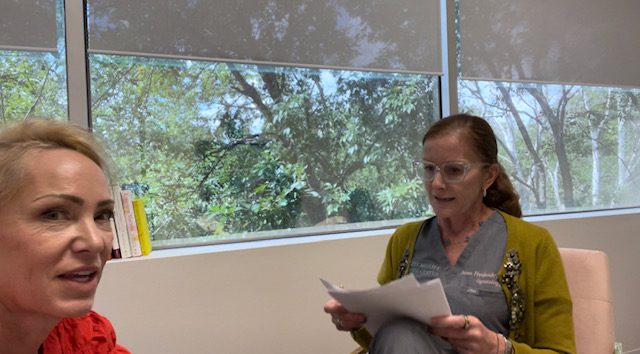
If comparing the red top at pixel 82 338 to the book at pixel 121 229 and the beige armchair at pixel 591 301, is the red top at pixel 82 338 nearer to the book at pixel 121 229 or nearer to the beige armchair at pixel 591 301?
the beige armchair at pixel 591 301

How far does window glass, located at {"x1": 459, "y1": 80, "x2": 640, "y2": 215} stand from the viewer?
3.38m

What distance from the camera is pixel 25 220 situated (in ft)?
2.77

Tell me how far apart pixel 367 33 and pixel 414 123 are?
621mm

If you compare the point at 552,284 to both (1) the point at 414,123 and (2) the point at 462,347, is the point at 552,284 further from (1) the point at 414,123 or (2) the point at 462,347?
(1) the point at 414,123

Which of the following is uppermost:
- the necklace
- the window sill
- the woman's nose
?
the woman's nose

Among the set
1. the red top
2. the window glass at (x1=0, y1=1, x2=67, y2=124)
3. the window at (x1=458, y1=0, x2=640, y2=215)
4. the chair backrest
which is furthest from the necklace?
the window glass at (x1=0, y1=1, x2=67, y2=124)

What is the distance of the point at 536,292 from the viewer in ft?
5.14

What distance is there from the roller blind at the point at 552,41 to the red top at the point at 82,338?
2.47m

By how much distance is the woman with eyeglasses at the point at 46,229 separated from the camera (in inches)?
33.2

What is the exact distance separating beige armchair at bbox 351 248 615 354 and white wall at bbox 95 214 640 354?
0.77 m

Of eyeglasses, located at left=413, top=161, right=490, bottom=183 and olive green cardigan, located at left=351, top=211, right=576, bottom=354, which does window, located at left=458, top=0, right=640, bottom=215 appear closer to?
eyeglasses, located at left=413, top=161, right=490, bottom=183

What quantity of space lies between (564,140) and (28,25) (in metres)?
3.25

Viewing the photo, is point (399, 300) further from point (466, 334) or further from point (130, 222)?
point (130, 222)

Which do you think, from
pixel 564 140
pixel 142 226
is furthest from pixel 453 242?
pixel 564 140
